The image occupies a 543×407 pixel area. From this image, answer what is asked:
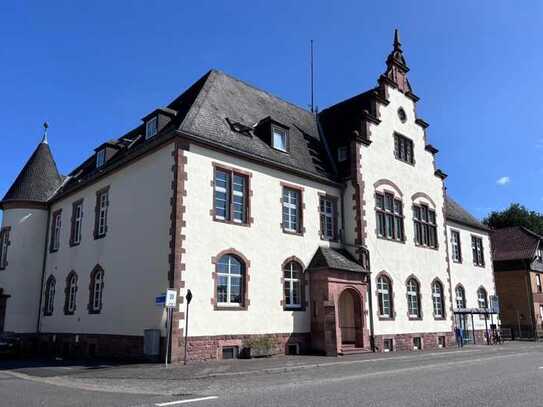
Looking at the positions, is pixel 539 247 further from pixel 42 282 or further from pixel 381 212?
pixel 42 282

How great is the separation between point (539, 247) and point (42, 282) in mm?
41206

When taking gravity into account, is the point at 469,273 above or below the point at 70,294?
above

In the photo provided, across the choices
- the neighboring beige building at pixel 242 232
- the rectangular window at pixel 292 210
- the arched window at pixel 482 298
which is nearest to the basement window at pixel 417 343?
the neighboring beige building at pixel 242 232

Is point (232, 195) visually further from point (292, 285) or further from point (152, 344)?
point (152, 344)

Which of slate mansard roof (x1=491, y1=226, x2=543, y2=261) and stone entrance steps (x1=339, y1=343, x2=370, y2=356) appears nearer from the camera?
stone entrance steps (x1=339, y1=343, x2=370, y2=356)

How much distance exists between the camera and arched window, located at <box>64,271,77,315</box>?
78.4 feet

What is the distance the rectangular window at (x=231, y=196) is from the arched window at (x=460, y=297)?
18.9 meters

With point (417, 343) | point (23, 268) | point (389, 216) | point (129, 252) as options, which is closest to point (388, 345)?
point (417, 343)

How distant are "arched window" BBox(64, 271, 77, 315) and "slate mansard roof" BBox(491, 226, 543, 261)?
3667cm

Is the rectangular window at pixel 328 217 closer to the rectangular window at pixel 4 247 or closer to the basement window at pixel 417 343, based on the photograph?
the basement window at pixel 417 343

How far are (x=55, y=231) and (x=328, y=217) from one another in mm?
14863

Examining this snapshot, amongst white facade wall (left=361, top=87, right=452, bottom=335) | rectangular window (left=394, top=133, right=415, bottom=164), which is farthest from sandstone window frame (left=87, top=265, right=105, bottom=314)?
rectangular window (left=394, top=133, right=415, bottom=164)

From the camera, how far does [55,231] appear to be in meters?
27.7

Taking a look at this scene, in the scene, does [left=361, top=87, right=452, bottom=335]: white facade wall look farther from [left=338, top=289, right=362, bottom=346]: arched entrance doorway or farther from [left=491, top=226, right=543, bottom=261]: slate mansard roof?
[left=491, top=226, right=543, bottom=261]: slate mansard roof
